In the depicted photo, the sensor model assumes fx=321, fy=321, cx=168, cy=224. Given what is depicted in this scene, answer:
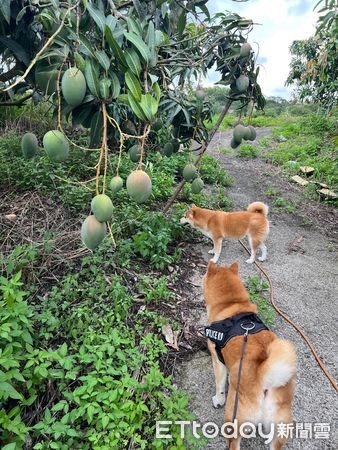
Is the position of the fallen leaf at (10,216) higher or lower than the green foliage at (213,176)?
higher

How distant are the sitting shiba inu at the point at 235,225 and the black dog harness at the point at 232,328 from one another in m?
1.66

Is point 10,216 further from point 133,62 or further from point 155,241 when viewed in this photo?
point 133,62

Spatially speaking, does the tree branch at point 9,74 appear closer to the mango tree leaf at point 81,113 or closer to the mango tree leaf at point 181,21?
the mango tree leaf at point 81,113

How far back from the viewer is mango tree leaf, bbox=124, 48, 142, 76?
936mm

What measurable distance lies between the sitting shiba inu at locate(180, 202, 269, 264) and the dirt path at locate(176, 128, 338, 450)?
237mm

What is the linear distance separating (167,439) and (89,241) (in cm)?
116

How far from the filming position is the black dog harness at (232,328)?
1.69 meters

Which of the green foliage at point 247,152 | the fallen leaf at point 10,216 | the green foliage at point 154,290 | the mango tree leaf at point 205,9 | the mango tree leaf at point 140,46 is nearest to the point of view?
the mango tree leaf at point 140,46

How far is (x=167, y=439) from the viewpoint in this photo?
5.09 feet

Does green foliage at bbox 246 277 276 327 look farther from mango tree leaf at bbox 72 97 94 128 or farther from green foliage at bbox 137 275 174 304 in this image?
mango tree leaf at bbox 72 97 94 128

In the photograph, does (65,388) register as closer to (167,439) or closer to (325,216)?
(167,439)

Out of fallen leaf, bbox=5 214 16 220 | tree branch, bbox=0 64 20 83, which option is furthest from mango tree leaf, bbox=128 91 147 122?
fallen leaf, bbox=5 214 16 220

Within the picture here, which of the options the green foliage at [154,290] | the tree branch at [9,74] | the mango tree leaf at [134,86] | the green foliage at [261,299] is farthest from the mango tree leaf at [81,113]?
the green foliage at [261,299]

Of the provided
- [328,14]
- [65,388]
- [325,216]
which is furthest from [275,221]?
[65,388]
